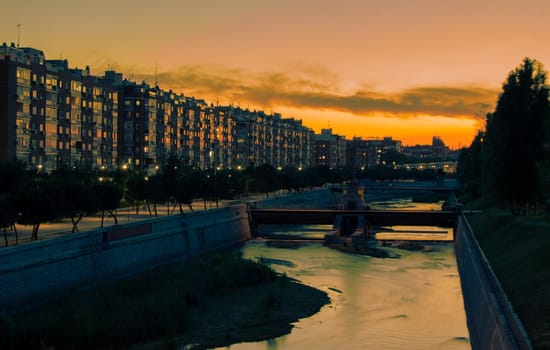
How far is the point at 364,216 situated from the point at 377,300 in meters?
40.1

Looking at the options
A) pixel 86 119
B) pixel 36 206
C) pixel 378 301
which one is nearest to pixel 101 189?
pixel 36 206

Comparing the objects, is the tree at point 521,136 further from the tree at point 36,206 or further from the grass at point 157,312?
the tree at point 36,206

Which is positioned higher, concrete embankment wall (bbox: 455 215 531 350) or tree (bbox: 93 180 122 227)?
tree (bbox: 93 180 122 227)

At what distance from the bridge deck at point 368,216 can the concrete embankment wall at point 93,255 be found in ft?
53.8

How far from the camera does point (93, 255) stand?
43.7 metres

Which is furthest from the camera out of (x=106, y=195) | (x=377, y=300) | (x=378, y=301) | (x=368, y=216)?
(x=368, y=216)

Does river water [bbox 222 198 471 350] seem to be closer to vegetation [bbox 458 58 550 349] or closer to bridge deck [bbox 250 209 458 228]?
vegetation [bbox 458 58 550 349]

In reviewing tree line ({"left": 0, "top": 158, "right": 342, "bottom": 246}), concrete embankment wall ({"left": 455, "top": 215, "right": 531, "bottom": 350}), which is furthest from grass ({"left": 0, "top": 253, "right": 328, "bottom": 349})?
concrete embankment wall ({"left": 455, "top": 215, "right": 531, "bottom": 350})

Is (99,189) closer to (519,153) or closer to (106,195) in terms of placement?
(106,195)

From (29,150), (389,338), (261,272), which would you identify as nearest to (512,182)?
(261,272)

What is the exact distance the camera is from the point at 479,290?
32.4m

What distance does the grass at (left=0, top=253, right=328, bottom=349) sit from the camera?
30969 mm

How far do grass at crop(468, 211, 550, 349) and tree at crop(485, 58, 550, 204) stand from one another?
3282 millimetres

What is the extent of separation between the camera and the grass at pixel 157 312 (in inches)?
1219
